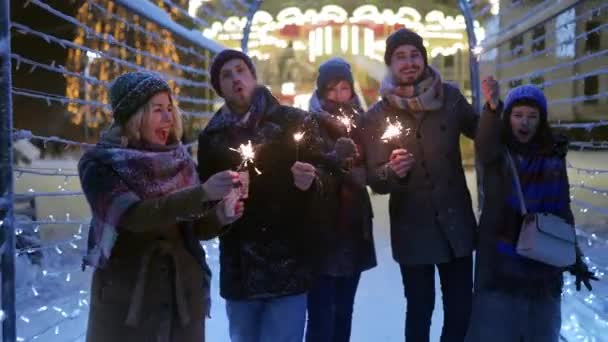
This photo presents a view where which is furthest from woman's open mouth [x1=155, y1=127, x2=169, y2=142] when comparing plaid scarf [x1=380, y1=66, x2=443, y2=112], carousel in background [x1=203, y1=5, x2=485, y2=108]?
carousel in background [x1=203, y1=5, x2=485, y2=108]

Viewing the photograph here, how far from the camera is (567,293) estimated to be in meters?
3.87

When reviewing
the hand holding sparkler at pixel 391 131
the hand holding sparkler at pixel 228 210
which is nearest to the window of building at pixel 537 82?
the hand holding sparkler at pixel 391 131

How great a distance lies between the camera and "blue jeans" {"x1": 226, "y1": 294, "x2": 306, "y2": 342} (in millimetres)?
2168

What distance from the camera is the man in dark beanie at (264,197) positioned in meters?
2.10

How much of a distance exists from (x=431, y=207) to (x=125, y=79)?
4.82ft

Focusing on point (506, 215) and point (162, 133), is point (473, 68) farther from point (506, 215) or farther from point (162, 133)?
point (162, 133)

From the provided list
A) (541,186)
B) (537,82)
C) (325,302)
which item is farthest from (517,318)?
(537,82)

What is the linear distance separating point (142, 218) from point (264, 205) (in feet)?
2.04

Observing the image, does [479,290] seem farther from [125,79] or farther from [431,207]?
[125,79]

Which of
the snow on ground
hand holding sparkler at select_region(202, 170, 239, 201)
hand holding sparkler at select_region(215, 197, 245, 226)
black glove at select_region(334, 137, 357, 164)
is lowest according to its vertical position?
the snow on ground

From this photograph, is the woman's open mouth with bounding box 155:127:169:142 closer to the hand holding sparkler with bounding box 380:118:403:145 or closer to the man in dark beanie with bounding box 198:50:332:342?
the man in dark beanie with bounding box 198:50:332:342

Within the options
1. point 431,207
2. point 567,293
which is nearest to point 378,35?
point 567,293

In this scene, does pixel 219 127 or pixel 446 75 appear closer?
pixel 219 127

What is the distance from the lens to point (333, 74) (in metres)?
2.64
